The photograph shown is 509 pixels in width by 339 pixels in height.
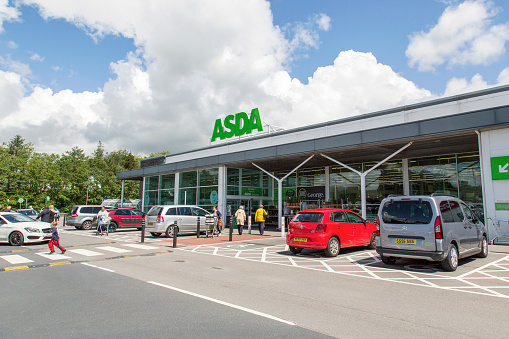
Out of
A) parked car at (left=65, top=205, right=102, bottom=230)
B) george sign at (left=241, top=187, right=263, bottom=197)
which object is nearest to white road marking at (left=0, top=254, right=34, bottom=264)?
parked car at (left=65, top=205, right=102, bottom=230)

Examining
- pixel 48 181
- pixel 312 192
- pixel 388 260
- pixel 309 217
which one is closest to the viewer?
pixel 388 260

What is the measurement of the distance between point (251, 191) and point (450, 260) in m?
19.2

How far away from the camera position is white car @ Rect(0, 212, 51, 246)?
13727 millimetres

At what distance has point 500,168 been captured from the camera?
1335 cm

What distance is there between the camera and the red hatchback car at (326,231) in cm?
1080

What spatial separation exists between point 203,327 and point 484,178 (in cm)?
1364

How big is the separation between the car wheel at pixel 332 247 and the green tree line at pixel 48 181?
160ft

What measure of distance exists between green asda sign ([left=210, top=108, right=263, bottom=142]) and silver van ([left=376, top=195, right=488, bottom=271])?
646 inches

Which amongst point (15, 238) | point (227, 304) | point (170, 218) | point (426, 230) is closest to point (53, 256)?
point (15, 238)

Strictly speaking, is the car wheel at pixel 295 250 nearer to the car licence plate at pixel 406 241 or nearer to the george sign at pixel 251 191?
the car licence plate at pixel 406 241

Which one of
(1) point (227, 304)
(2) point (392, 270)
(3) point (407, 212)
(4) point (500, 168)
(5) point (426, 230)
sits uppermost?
(4) point (500, 168)

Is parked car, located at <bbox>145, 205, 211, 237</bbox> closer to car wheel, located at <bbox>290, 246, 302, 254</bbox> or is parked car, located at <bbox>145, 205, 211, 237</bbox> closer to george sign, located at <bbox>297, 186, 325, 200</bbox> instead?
car wheel, located at <bbox>290, 246, 302, 254</bbox>

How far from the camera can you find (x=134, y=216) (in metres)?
24.2

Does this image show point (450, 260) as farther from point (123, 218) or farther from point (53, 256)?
point (123, 218)
